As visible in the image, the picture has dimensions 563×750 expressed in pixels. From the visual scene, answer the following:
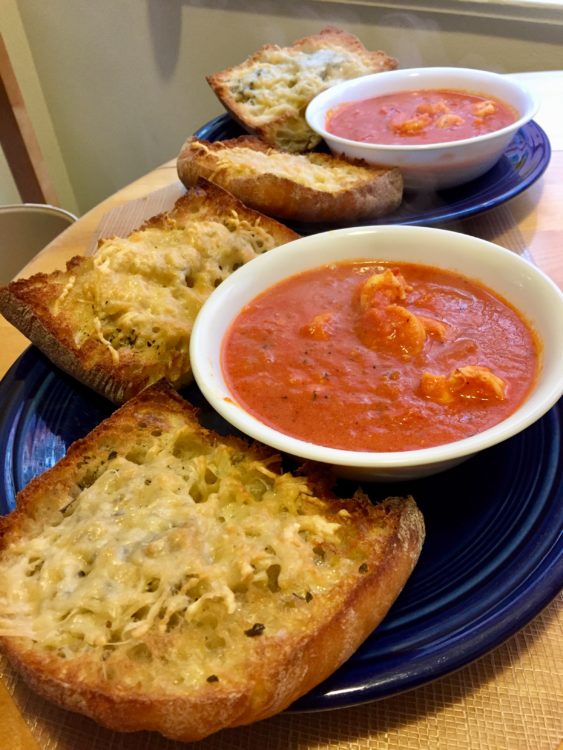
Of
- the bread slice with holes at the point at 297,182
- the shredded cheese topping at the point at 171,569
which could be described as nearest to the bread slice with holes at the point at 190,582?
the shredded cheese topping at the point at 171,569

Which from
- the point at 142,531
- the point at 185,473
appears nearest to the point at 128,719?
the point at 142,531

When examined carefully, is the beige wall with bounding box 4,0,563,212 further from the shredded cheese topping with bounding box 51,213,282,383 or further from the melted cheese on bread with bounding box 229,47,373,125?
the shredded cheese topping with bounding box 51,213,282,383

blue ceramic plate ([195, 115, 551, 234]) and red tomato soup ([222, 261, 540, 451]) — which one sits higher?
red tomato soup ([222, 261, 540, 451])

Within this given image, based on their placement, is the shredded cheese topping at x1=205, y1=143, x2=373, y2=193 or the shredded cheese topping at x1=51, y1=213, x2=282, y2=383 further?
the shredded cheese topping at x1=205, y1=143, x2=373, y2=193

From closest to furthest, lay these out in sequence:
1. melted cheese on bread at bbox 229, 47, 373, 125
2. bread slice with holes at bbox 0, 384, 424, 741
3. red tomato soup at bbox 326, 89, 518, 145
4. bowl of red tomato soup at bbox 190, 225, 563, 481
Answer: bread slice with holes at bbox 0, 384, 424, 741 < bowl of red tomato soup at bbox 190, 225, 563, 481 < red tomato soup at bbox 326, 89, 518, 145 < melted cheese on bread at bbox 229, 47, 373, 125

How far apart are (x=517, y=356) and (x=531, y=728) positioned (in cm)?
85

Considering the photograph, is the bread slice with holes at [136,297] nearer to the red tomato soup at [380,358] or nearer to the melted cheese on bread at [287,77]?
the red tomato soup at [380,358]

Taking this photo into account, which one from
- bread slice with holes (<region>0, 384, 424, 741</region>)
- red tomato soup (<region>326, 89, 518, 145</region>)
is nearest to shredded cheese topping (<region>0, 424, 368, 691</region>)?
bread slice with holes (<region>0, 384, 424, 741</region>)

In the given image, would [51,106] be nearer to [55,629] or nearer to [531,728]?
[55,629]

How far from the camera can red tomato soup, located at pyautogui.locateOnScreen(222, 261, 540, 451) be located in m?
1.55

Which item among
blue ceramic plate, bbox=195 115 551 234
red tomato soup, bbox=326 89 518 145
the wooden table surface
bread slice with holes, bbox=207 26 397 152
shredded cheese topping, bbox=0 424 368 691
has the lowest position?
the wooden table surface

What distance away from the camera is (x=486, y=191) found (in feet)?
8.89

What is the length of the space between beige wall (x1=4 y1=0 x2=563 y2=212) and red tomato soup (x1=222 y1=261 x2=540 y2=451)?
3.47 meters

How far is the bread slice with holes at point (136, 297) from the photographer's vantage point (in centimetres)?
193
